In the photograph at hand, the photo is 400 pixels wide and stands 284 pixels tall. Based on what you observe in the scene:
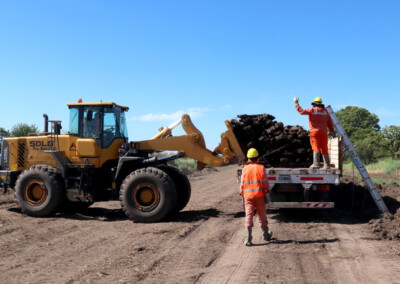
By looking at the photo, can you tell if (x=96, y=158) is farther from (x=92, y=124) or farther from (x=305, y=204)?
(x=305, y=204)

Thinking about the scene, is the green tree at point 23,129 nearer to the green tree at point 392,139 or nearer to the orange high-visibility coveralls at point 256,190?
the orange high-visibility coveralls at point 256,190

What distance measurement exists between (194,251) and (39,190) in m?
5.74

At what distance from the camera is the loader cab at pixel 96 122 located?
1092 centimetres

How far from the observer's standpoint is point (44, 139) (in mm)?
11453

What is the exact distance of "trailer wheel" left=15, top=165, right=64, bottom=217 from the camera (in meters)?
10.8

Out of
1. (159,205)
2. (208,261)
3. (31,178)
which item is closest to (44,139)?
(31,178)

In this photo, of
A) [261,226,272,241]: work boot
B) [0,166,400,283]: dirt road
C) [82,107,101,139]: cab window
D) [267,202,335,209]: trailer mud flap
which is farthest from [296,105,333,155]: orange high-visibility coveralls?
[82,107,101,139]: cab window

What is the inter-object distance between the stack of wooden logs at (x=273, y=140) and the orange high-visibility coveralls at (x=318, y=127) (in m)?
0.80

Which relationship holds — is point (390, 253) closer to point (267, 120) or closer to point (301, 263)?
point (301, 263)

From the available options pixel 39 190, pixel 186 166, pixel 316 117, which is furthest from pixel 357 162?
pixel 186 166

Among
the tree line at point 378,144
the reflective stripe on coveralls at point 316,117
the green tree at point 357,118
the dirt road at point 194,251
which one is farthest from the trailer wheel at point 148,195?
the green tree at point 357,118

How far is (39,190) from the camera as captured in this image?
11008 millimetres

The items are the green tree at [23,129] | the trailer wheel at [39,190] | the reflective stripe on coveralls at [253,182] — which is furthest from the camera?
the green tree at [23,129]

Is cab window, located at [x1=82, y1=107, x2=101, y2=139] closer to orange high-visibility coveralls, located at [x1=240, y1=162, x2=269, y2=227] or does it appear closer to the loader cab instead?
the loader cab
